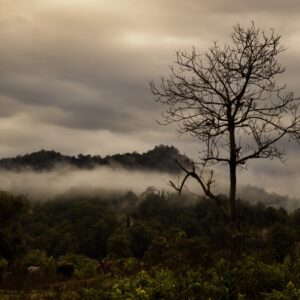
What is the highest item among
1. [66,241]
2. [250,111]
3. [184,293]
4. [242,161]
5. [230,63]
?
[230,63]

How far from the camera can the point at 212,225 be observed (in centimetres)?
18462

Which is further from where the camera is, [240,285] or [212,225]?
[212,225]

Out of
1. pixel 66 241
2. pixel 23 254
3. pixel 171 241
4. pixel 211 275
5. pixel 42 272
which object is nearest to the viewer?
pixel 211 275

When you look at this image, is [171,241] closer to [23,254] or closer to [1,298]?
[1,298]

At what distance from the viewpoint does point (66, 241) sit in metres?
140

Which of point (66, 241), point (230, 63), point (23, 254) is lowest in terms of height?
point (66, 241)

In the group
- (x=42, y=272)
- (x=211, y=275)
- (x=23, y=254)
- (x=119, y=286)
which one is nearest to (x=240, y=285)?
(x=211, y=275)

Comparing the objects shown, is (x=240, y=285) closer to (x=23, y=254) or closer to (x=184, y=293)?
(x=184, y=293)

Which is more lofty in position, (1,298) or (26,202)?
(26,202)

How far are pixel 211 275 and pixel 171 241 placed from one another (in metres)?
3.90

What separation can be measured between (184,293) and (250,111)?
583 cm

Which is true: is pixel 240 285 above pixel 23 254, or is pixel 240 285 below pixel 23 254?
above

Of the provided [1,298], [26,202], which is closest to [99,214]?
[26,202]

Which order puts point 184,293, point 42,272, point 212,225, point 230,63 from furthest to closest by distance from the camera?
point 212,225 < point 42,272 < point 230,63 < point 184,293
